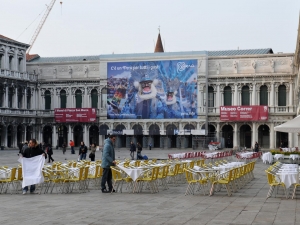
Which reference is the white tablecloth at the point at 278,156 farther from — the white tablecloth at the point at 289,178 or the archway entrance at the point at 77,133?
the archway entrance at the point at 77,133

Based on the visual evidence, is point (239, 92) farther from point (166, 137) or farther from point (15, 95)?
point (15, 95)

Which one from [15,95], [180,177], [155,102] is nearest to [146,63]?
[155,102]

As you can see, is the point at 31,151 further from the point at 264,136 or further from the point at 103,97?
the point at 103,97

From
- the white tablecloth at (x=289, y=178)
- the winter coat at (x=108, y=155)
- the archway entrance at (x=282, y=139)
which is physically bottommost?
the archway entrance at (x=282, y=139)

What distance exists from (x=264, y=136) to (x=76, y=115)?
2337 cm

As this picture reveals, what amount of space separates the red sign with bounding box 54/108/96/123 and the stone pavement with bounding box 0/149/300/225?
57.8 m

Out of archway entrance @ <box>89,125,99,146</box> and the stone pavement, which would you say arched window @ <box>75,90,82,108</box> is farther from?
the stone pavement

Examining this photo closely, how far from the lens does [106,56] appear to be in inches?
3017

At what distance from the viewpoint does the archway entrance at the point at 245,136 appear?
73.1m

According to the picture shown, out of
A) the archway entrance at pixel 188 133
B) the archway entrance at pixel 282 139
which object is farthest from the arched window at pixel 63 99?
the archway entrance at pixel 282 139

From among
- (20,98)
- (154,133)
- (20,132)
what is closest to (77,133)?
(20,132)

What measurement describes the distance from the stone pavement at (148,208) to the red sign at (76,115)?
57836 mm

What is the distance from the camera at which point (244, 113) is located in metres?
71.4

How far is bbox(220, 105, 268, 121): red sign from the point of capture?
70.8 m
